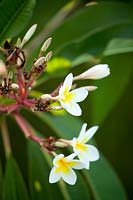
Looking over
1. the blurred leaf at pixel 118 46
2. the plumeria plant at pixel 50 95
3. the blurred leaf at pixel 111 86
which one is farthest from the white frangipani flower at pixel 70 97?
the blurred leaf at pixel 111 86

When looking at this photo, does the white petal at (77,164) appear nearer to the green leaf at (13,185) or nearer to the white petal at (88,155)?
the white petal at (88,155)

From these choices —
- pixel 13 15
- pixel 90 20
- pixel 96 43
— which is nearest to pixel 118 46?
pixel 96 43

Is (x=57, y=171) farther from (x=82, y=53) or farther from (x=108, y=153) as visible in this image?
(x=108, y=153)

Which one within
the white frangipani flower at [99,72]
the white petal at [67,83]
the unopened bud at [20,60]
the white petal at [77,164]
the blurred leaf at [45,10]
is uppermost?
the blurred leaf at [45,10]

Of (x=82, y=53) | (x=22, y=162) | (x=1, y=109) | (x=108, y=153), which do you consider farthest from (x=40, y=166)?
(x=108, y=153)

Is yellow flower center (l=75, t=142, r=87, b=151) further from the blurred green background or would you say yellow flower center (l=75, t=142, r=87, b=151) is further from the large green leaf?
the large green leaf

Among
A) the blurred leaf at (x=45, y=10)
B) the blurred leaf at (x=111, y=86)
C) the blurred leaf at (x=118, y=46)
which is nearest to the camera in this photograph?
the blurred leaf at (x=118, y=46)

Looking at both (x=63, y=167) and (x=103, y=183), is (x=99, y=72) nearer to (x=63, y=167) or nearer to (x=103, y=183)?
(x=63, y=167)
